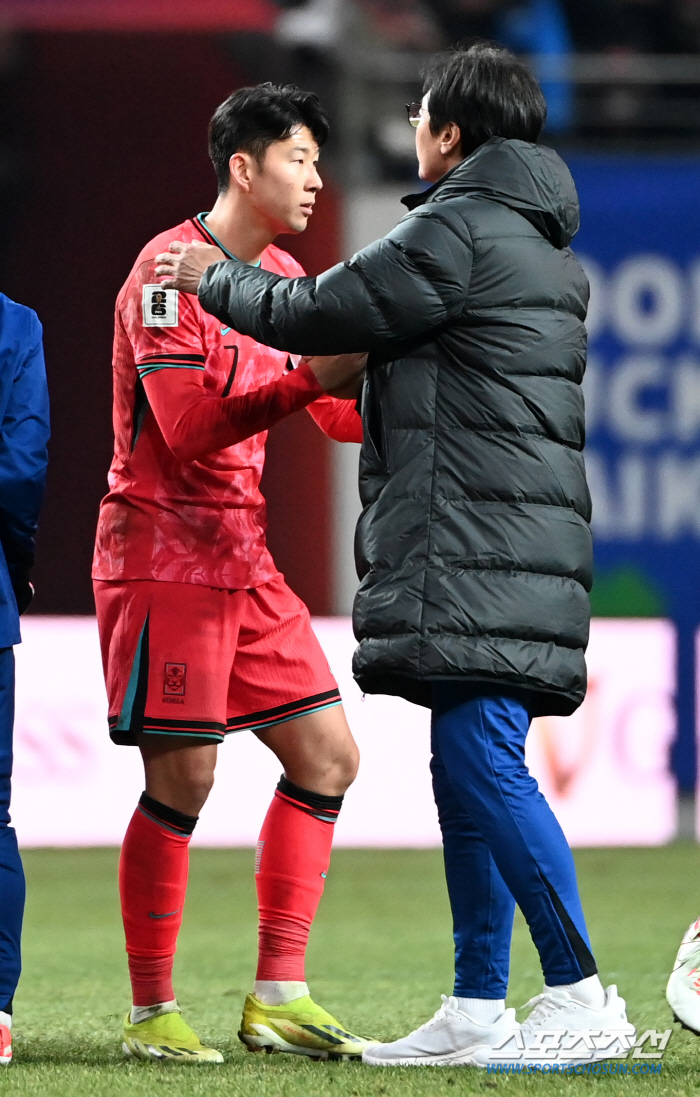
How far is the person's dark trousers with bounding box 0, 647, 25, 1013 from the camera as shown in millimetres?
3100

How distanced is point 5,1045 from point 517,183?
1.81m

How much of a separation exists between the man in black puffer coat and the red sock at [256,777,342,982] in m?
0.42

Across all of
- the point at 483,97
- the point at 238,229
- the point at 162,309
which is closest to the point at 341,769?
the point at 162,309

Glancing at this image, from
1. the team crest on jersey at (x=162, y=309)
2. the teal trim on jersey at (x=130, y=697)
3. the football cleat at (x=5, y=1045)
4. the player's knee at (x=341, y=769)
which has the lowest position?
the football cleat at (x=5, y=1045)

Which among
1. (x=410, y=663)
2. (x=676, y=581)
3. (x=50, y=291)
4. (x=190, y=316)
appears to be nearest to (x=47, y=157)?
(x=50, y=291)

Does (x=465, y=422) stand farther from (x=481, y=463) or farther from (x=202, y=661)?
(x=202, y=661)

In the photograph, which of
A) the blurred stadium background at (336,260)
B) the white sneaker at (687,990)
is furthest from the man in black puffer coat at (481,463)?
the blurred stadium background at (336,260)

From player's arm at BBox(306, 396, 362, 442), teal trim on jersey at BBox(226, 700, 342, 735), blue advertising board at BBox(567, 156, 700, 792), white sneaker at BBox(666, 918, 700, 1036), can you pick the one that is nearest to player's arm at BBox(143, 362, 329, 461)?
player's arm at BBox(306, 396, 362, 442)

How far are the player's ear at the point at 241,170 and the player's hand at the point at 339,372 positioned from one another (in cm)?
48

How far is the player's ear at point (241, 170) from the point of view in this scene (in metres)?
3.37

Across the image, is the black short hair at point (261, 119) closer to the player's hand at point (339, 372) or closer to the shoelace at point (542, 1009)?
the player's hand at point (339, 372)

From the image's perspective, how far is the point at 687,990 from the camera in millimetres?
3006

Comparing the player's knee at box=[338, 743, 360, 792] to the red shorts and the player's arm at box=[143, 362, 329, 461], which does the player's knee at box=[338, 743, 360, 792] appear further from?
the player's arm at box=[143, 362, 329, 461]

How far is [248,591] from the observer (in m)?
3.40
